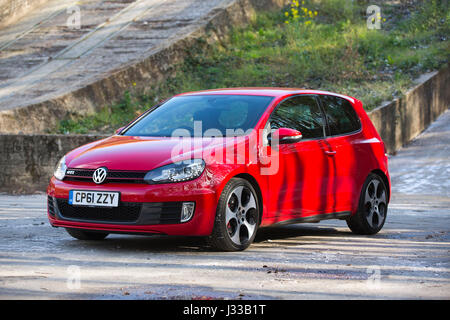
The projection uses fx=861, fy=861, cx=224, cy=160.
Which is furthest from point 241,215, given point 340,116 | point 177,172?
point 340,116

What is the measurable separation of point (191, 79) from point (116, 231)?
14.5 meters

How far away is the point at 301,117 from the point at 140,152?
6.42ft

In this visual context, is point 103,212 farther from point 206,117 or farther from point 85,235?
point 206,117

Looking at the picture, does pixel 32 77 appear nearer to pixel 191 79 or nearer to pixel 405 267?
pixel 191 79

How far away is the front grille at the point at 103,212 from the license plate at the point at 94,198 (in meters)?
0.05

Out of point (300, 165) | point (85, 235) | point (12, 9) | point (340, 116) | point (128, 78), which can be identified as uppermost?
point (12, 9)

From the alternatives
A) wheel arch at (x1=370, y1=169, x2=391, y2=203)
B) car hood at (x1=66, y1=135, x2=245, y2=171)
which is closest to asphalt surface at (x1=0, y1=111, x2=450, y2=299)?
wheel arch at (x1=370, y1=169, x2=391, y2=203)

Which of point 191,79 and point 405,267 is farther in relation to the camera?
point 191,79

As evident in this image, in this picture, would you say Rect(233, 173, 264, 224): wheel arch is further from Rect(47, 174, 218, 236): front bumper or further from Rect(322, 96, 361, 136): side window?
Rect(322, 96, 361, 136): side window

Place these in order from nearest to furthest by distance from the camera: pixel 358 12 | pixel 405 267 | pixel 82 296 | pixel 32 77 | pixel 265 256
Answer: pixel 82 296 → pixel 405 267 → pixel 265 256 → pixel 32 77 → pixel 358 12

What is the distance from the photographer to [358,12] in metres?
26.8

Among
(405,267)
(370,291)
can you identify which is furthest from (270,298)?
(405,267)

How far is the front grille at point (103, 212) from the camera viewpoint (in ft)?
23.7

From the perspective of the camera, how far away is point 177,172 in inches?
284
